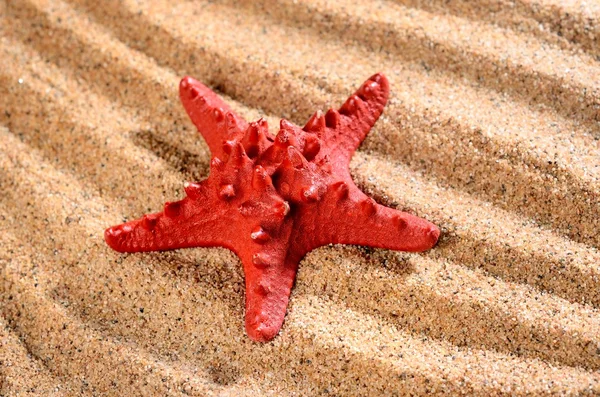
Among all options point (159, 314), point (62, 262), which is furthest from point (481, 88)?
point (62, 262)

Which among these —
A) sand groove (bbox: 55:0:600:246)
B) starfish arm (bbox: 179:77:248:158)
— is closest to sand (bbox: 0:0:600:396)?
sand groove (bbox: 55:0:600:246)

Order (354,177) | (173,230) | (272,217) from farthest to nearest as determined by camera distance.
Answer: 1. (354,177)
2. (173,230)
3. (272,217)

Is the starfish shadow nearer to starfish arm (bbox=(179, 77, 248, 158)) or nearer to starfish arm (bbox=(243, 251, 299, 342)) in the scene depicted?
starfish arm (bbox=(179, 77, 248, 158))

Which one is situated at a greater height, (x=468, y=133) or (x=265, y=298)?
(x=468, y=133)

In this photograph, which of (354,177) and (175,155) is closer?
(354,177)

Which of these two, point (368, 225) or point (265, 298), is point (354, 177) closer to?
point (368, 225)

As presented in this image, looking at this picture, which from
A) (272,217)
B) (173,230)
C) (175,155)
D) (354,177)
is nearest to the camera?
(272,217)

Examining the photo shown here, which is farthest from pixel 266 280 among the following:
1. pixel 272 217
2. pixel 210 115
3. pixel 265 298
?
pixel 210 115

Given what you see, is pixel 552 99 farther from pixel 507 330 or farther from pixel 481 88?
pixel 507 330
